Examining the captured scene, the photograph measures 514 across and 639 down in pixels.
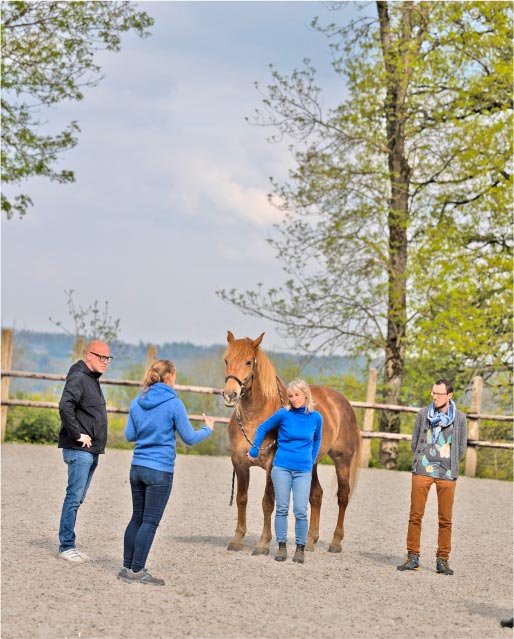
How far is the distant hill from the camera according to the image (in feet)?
61.6

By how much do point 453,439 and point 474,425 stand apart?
10.9 metres

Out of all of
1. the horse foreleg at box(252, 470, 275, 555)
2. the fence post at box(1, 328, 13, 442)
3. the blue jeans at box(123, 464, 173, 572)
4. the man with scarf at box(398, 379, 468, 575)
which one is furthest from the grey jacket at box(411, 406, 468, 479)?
the fence post at box(1, 328, 13, 442)

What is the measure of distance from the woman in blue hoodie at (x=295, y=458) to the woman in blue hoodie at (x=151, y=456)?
4.20 feet

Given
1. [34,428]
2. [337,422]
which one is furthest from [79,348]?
[337,422]

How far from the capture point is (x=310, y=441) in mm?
7578

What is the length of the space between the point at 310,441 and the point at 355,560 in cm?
132

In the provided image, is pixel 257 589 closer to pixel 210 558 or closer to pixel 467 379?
pixel 210 558

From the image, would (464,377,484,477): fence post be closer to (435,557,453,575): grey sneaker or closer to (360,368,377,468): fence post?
(360,368,377,468): fence post

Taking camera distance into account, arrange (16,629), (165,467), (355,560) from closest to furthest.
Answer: (16,629), (165,467), (355,560)

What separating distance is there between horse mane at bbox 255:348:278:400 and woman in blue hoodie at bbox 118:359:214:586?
1530mm

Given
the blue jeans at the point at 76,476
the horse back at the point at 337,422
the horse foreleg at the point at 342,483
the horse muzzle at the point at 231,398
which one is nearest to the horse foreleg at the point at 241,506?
the horse muzzle at the point at 231,398

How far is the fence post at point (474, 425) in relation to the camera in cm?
1823

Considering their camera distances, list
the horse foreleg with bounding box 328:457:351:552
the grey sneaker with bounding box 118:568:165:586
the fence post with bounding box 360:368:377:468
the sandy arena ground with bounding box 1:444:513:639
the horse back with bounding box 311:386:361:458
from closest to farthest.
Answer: the sandy arena ground with bounding box 1:444:513:639 → the grey sneaker with bounding box 118:568:165:586 → the horse back with bounding box 311:386:361:458 → the horse foreleg with bounding box 328:457:351:552 → the fence post with bounding box 360:368:377:468

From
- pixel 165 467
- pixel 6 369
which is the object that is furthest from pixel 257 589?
pixel 6 369
